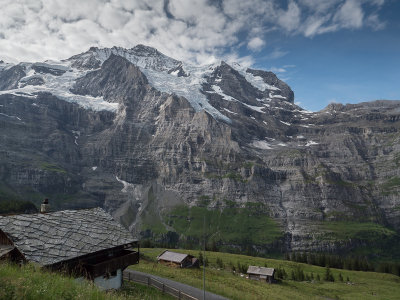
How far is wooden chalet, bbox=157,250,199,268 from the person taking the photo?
6906 cm

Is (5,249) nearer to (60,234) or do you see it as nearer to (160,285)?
(60,234)

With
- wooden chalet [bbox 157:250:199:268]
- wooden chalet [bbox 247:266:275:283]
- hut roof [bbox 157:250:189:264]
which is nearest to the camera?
wooden chalet [bbox 157:250:199:268]

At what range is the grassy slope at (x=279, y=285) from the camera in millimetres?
46062

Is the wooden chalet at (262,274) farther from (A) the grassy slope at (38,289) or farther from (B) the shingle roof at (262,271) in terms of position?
(A) the grassy slope at (38,289)

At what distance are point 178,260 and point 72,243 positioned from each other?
48478mm

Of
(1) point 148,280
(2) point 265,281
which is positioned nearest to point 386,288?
(2) point 265,281

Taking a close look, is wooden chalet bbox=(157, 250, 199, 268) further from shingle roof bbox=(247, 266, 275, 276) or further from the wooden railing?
the wooden railing

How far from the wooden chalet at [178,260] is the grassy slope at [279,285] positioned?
3460mm

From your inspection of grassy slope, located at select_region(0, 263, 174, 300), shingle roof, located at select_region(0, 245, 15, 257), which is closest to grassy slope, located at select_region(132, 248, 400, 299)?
shingle roof, located at select_region(0, 245, 15, 257)

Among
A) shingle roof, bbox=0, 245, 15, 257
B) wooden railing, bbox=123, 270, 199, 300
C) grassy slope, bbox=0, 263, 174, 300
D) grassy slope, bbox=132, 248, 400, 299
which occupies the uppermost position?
grassy slope, bbox=0, 263, 174, 300

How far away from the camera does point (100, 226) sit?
29844mm

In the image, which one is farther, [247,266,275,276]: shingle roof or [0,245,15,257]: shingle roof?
[247,266,275,276]: shingle roof

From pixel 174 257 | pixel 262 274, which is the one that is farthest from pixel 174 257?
pixel 262 274

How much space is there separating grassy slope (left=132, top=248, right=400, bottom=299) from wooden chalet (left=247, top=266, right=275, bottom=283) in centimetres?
349
